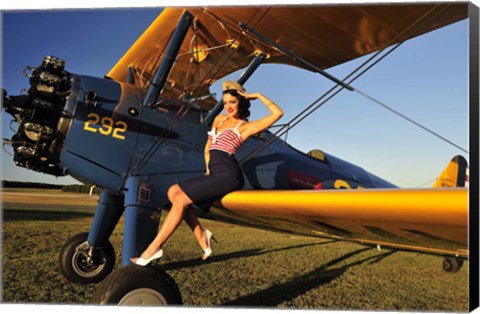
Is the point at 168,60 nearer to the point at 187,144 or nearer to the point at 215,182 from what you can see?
the point at 187,144

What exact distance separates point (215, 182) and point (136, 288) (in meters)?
0.57

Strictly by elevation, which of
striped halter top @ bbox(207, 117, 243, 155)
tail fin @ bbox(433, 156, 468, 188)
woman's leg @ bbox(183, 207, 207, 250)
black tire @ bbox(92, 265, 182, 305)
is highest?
tail fin @ bbox(433, 156, 468, 188)

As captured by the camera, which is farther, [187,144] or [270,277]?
[270,277]

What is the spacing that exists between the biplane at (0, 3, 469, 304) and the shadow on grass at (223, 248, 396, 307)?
577mm

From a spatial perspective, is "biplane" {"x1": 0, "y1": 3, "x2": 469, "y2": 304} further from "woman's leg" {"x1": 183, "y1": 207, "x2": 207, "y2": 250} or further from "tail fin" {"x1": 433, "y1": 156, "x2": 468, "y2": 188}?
"tail fin" {"x1": 433, "y1": 156, "x2": 468, "y2": 188}

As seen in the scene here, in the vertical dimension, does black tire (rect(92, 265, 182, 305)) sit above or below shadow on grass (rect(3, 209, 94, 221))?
above

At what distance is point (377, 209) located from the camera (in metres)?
1.31

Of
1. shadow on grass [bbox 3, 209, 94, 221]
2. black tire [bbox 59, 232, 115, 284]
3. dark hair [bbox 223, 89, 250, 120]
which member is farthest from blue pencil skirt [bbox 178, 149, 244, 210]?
shadow on grass [bbox 3, 209, 94, 221]

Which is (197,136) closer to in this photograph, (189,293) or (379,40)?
(189,293)

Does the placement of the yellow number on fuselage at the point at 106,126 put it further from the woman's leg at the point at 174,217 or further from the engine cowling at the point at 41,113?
the woman's leg at the point at 174,217

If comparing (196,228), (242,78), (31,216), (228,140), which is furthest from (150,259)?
(31,216)

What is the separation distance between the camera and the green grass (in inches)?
108

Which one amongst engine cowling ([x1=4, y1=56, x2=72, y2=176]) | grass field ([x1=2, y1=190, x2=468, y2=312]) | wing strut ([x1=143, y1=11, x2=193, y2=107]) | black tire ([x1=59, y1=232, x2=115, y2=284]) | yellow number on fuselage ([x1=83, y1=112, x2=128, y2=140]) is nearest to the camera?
engine cowling ([x1=4, y1=56, x2=72, y2=176])

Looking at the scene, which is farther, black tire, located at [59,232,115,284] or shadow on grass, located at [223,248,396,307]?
black tire, located at [59,232,115,284]
